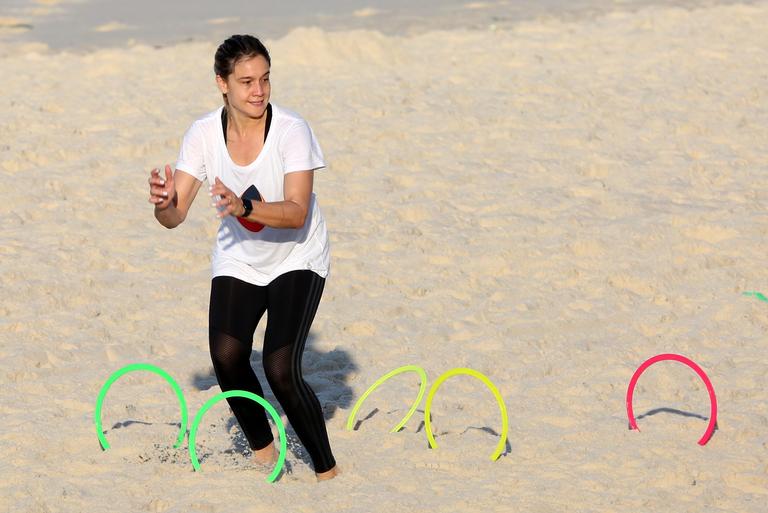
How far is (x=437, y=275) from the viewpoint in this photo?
7672 millimetres

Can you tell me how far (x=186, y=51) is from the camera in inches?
496

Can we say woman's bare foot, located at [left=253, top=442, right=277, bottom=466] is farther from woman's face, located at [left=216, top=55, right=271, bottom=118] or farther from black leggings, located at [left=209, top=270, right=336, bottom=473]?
woman's face, located at [left=216, top=55, right=271, bottom=118]

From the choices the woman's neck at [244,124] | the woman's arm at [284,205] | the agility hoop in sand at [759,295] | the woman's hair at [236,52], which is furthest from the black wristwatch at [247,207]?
the agility hoop in sand at [759,295]

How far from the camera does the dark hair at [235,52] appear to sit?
4.63 meters

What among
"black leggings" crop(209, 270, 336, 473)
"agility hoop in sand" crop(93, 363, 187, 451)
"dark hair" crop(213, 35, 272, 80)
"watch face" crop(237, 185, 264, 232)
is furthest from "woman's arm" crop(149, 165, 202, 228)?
"agility hoop in sand" crop(93, 363, 187, 451)

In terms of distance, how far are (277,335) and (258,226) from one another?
0.41 m

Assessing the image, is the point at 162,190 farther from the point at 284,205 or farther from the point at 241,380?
the point at 241,380

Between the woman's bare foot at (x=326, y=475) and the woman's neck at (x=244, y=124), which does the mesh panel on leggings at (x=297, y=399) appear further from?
the woman's neck at (x=244, y=124)

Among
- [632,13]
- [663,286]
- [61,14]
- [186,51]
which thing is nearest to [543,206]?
[663,286]

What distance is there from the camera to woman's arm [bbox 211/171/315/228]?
4266mm

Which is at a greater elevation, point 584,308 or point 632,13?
point 632,13

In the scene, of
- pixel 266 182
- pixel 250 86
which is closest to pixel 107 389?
pixel 266 182

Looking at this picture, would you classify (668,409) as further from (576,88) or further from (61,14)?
(61,14)

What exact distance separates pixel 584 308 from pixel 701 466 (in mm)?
2061
